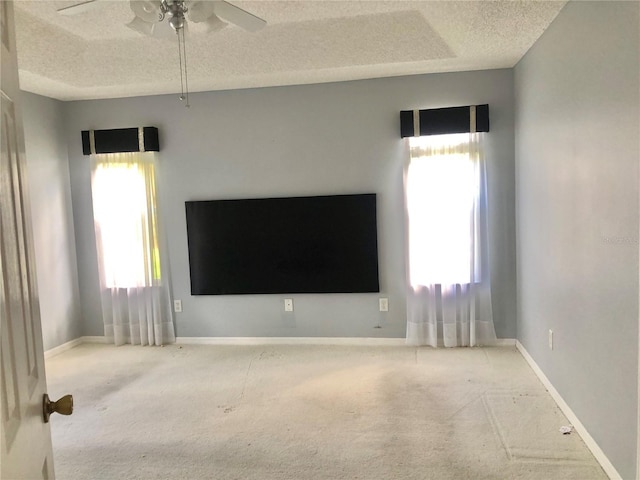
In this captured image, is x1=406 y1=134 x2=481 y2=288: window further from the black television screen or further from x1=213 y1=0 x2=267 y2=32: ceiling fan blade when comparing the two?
x1=213 y1=0 x2=267 y2=32: ceiling fan blade

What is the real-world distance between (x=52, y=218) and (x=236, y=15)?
124 inches

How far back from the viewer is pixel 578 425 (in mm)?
2586

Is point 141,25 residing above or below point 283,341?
above

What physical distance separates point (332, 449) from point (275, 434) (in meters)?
0.38

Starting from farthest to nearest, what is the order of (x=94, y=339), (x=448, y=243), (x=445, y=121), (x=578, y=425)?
(x=94, y=339) → (x=448, y=243) → (x=445, y=121) → (x=578, y=425)

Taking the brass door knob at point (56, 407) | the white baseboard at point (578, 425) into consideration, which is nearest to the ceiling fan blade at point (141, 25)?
the brass door knob at point (56, 407)

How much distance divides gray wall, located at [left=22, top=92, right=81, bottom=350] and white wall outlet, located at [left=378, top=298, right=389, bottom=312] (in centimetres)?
302

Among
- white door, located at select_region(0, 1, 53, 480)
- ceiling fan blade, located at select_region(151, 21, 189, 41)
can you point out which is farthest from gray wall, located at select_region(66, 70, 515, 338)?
white door, located at select_region(0, 1, 53, 480)

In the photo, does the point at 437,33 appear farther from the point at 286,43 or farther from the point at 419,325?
the point at 419,325

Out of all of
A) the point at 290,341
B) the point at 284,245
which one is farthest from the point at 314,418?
the point at 284,245

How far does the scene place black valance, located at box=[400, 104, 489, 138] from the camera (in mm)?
3865

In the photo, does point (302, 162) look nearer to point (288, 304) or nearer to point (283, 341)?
point (288, 304)

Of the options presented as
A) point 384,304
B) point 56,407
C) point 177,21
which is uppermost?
point 177,21

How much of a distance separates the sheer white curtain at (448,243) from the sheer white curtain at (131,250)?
93.3 inches
